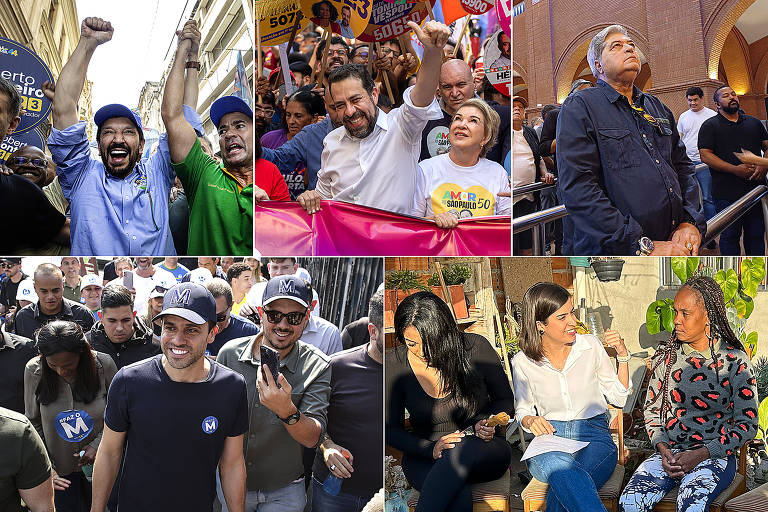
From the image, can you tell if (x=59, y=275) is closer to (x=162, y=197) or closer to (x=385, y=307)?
(x=162, y=197)

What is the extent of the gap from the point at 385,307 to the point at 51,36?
234 cm

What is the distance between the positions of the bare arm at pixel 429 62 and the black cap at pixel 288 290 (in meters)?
1.27

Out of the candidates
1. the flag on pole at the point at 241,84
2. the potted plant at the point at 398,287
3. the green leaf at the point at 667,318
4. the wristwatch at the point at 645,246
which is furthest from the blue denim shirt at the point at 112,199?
the green leaf at the point at 667,318

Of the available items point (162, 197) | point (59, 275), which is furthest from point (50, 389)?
point (162, 197)

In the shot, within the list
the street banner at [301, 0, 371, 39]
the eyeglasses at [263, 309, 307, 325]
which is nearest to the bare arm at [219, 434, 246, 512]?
the eyeglasses at [263, 309, 307, 325]

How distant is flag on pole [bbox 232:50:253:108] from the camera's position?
13.7 ft

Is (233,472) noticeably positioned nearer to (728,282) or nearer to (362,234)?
(362,234)

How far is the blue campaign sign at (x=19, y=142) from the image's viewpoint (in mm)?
3914

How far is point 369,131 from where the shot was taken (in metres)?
4.31

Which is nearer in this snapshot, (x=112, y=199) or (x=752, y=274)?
(x=112, y=199)

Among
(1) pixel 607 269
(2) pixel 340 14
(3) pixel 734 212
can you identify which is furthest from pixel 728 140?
(2) pixel 340 14

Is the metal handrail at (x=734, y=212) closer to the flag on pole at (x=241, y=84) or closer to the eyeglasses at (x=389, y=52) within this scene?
the eyeglasses at (x=389, y=52)

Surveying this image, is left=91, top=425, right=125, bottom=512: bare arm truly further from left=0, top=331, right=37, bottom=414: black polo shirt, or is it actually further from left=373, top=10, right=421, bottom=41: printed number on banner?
left=373, top=10, right=421, bottom=41: printed number on banner

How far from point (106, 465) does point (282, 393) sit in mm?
952
